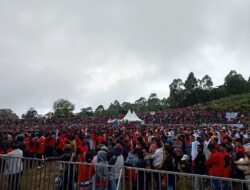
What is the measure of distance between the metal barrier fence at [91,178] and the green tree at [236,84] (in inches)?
3660

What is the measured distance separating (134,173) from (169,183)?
77 centimetres

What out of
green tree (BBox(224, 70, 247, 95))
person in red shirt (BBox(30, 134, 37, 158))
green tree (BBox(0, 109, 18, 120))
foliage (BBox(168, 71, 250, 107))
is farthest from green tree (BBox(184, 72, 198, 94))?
person in red shirt (BBox(30, 134, 37, 158))

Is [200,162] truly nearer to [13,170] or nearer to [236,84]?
[13,170]

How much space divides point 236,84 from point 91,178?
94.8m

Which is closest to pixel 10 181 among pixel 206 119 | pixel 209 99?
pixel 206 119

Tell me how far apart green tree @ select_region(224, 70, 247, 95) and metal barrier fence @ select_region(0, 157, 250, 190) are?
92967 mm

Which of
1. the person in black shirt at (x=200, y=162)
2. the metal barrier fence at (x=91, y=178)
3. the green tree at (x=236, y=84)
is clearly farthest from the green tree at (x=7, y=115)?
the green tree at (x=236, y=84)

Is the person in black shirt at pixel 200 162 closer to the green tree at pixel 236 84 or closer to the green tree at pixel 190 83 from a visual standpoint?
the green tree at pixel 190 83

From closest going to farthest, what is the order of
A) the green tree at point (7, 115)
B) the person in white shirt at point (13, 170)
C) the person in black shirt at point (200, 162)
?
the person in white shirt at point (13, 170)
the person in black shirt at point (200, 162)
the green tree at point (7, 115)

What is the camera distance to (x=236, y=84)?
93812 mm

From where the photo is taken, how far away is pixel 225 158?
7.57 metres

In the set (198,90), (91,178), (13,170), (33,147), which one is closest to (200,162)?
(91,178)

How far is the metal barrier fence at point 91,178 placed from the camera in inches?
209

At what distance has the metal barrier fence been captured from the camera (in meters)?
5.31
